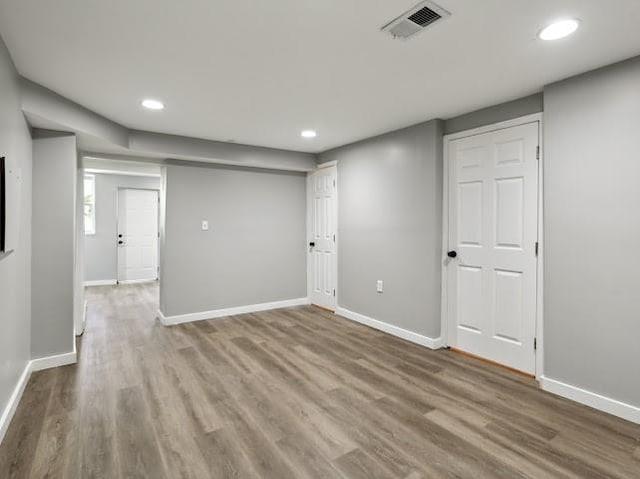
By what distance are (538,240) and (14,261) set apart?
12.6ft

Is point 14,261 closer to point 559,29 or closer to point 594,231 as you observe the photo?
point 559,29

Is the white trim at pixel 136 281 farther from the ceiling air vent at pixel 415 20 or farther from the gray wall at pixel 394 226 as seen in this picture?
the ceiling air vent at pixel 415 20

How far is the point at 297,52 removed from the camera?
6.88 feet

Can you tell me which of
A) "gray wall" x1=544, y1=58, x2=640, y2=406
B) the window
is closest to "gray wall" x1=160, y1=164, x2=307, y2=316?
"gray wall" x1=544, y1=58, x2=640, y2=406

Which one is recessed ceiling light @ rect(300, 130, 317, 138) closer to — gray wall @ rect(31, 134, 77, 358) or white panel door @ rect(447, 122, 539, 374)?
white panel door @ rect(447, 122, 539, 374)

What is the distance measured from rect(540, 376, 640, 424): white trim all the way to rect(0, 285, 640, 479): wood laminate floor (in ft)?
0.21

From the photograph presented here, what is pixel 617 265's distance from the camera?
2.24m

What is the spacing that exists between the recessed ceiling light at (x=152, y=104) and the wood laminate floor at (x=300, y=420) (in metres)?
2.31

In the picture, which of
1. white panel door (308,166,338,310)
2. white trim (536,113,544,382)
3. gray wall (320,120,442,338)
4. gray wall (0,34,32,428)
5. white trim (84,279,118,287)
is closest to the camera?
gray wall (0,34,32,428)

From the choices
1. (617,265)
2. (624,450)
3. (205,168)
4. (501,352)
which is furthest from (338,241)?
(624,450)

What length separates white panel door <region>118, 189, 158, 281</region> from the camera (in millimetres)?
7332

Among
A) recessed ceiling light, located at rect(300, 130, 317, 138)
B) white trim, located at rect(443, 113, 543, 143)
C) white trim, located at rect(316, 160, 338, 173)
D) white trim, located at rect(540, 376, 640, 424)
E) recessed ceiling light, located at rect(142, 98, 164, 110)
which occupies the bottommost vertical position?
white trim, located at rect(540, 376, 640, 424)

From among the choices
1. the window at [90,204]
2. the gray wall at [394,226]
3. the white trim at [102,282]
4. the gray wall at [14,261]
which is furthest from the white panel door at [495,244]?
the window at [90,204]

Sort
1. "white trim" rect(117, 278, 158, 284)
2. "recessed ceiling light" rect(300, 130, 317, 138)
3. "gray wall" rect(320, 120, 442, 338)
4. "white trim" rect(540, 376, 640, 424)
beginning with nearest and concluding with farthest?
"white trim" rect(540, 376, 640, 424), "gray wall" rect(320, 120, 442, 338), "recessed ceiling light" rect(300, 130, 317, 138), "white trim" rect(117, 278, 158, 284)
